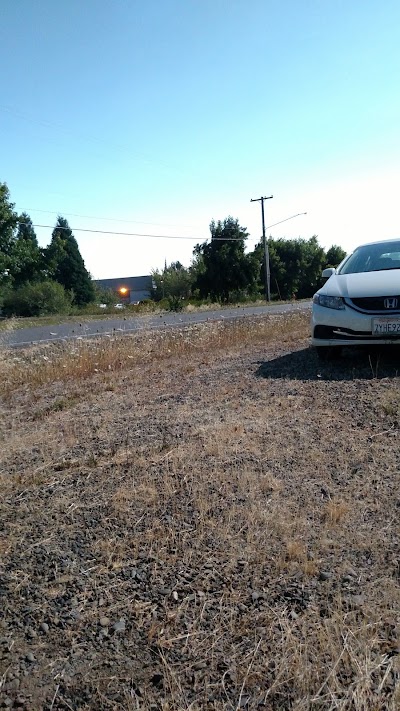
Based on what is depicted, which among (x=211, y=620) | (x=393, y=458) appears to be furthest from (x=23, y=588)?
(x=393, y=458)

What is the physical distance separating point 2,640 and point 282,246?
6464 cm

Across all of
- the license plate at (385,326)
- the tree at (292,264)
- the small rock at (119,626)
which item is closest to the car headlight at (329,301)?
the license plate at (385,326)

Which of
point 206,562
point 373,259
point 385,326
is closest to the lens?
point 206,562

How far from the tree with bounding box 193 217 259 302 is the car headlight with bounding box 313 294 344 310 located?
45267 mm

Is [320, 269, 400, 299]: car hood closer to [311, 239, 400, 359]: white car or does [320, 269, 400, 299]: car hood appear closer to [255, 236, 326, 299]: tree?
[311, 239, 400, 359]: white car

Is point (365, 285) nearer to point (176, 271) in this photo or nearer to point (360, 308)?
point (360, 308)

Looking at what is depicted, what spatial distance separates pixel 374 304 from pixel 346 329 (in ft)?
1.21

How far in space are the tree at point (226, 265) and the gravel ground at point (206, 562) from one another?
47651 millimetres

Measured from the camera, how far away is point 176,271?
188 ft

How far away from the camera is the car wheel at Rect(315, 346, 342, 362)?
5.69 metres

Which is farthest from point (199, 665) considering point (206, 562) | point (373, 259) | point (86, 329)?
point (86, 329)

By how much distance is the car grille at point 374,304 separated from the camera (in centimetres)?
504

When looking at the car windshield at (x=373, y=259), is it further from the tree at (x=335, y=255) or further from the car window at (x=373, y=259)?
the tree at (x=335, y=255)

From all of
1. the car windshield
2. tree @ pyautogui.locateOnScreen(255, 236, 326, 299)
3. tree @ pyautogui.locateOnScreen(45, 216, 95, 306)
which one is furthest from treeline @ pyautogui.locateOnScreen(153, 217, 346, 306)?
the car windshield
